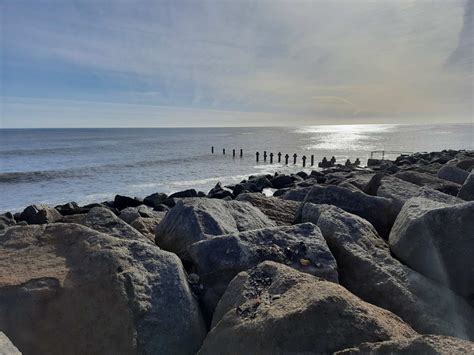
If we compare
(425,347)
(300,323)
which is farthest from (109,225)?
(425,347)

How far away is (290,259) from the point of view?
3.48 meters

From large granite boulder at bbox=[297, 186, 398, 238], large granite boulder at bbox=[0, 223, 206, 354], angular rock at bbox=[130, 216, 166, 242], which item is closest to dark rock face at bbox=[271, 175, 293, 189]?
large granite boulder at bbox=[297, 186, 398, 238]

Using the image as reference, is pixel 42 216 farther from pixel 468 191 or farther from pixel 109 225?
pixel 468 191

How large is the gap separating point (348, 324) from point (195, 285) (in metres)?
1.56

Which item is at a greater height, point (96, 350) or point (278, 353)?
point (278, 353)

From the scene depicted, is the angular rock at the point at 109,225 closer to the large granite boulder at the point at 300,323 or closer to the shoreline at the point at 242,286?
the shoreline at the point at 242,286

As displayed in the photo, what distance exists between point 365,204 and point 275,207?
141cm

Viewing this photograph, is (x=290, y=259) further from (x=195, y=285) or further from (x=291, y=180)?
(x=291, y=180)

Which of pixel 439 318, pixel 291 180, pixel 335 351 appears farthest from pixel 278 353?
pixel 291 180

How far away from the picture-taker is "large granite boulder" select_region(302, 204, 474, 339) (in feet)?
10.00

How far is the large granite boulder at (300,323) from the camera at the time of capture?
2158 millimetres

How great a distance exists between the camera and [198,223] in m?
4.18

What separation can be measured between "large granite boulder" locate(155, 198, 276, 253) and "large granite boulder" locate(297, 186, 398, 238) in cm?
103

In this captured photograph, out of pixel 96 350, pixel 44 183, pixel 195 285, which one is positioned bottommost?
pixel 44 183
